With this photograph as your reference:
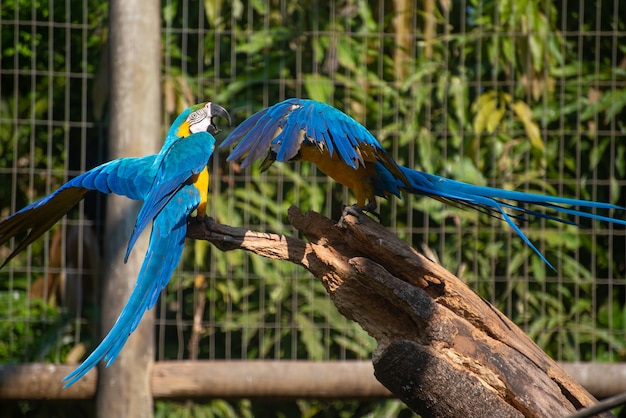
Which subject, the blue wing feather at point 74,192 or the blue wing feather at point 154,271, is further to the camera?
the blue wing feather at point 74,192

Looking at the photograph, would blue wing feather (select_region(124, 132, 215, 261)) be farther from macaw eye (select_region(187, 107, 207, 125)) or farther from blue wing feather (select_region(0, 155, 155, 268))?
macaw eye (select_region(187, 107, 207, 125))

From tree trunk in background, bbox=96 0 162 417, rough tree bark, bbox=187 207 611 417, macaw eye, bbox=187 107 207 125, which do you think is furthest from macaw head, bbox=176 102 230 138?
tree trunk in background, bbox=96 0 162 417

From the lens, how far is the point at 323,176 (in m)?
3.36

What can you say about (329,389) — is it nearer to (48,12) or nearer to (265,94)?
(265,94)

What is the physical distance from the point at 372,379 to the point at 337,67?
4.20ft

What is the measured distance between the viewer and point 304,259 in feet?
6.48

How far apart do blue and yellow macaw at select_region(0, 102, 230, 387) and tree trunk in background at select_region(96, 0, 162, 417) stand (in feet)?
2.75

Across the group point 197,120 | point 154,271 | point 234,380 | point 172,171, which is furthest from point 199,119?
point 234,380

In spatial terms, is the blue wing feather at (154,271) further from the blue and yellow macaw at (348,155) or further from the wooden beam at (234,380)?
the wooden beam at (234,380)

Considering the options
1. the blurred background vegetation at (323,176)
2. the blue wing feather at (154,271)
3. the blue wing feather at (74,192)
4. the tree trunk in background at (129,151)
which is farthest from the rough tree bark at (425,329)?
the blurred background vegetation at (323,176)

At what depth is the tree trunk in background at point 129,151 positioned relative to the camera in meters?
2.99

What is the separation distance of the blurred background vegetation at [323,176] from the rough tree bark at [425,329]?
126 centimetres

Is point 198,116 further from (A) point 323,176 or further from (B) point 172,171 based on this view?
(A) point 323,176

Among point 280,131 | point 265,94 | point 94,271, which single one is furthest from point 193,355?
point 280,131
